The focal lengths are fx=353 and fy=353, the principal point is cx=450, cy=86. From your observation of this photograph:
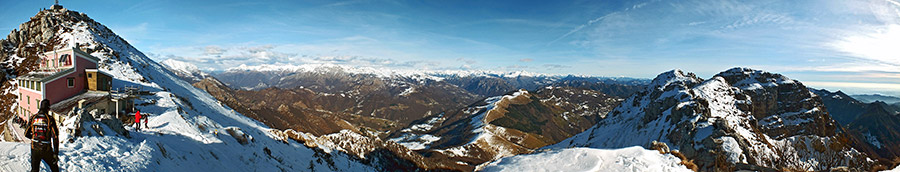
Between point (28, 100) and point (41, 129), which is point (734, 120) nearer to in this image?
point (41, 129)

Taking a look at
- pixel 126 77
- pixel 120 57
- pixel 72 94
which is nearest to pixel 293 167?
pixel 72 94

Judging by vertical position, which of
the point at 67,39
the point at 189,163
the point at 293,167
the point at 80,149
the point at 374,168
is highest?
the point at 67,39

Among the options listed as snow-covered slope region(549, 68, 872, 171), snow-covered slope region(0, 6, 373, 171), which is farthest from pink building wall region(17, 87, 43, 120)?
snow-covered slope region(549, 68, 872, 171)

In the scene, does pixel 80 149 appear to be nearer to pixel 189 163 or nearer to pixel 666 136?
pixel 189 163

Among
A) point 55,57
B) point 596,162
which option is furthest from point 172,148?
point 55,57

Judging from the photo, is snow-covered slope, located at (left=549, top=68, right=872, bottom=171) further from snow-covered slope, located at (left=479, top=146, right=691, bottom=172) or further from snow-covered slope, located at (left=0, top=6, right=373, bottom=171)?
snow-covered slope, located at (left=0, top=6, right=373, bottom=171)
